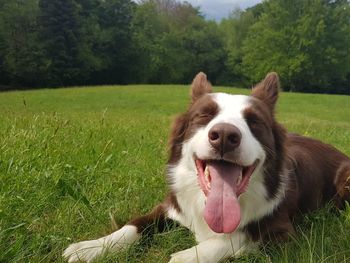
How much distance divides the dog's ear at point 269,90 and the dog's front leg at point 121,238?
1023mm

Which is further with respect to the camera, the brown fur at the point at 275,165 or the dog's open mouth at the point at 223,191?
the brown fur at the point at 275,165

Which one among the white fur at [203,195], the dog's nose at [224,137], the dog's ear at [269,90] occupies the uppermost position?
the dog's ear at [269,90]

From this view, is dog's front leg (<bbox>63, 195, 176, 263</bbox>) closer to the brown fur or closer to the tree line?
the brown fur

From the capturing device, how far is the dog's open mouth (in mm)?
2750

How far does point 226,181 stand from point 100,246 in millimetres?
877

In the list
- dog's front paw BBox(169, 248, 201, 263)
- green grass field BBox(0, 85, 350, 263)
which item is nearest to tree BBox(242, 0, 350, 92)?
green grass field BBox(0, 85, 350, 263)

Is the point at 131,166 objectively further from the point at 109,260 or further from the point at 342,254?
the point at 342,254

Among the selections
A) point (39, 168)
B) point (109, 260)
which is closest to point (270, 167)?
point (109, 260)

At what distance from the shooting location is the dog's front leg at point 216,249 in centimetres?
278

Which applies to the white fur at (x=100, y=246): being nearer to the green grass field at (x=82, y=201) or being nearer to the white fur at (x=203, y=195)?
the green grass field at (x=82, y=201)

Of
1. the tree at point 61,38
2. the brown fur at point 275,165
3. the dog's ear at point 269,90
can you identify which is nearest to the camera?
the brown fur at point 275,165

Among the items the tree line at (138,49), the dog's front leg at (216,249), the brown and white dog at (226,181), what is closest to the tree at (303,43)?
the tree line at (138,49)

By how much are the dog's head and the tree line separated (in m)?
46.2

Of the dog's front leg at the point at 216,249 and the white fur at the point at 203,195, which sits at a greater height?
the white fur at the point at 203,195
